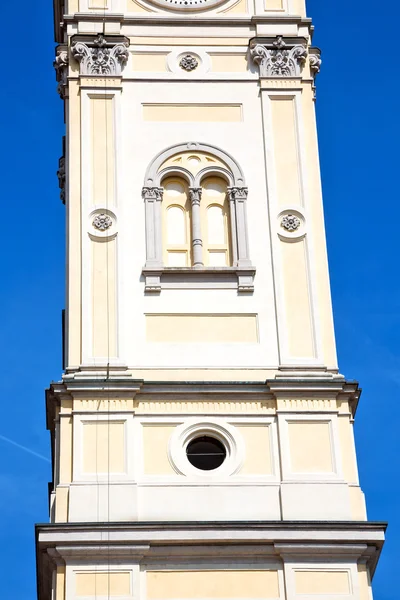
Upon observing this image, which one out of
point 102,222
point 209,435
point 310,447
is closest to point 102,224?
point 102,222

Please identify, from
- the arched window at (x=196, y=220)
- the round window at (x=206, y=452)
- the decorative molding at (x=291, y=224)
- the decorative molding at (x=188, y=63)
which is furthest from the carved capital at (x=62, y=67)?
the round window at (x=206, y=452)

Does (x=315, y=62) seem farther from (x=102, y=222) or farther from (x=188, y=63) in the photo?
(x=102, y=222)

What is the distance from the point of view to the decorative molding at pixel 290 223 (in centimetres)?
3678

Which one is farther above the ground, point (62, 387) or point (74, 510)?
point (62, 387)

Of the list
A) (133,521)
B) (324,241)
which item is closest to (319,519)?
(133,521)

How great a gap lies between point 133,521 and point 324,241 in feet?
24.1

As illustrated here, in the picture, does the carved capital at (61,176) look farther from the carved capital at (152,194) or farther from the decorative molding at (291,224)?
the decorative molding at (291,224)

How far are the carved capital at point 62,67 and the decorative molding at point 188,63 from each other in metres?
2.34

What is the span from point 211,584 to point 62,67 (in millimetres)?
11763

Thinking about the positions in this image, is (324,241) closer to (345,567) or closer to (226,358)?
(226,358)

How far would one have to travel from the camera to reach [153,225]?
36656 millimetres

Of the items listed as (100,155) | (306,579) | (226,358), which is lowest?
(306,579)

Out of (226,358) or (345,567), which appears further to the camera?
(226,358)

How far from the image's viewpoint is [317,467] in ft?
112
